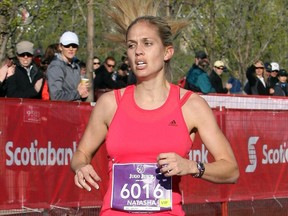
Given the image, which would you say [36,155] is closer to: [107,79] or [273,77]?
[107,79]

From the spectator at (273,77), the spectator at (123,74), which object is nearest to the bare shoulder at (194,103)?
the spectator at (123,74)

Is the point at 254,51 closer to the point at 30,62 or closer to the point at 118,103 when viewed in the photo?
the point at 30,62

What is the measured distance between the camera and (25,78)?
1084 centimetres

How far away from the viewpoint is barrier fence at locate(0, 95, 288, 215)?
962cm

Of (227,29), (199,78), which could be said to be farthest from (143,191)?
(227,29)

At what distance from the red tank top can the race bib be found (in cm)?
3

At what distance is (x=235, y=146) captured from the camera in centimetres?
1242

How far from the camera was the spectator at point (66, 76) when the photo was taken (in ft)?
35.2

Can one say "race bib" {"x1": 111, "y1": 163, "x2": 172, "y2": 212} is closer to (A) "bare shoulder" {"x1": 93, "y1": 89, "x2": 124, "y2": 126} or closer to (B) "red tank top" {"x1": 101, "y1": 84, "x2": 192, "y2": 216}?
(B) "red tank top" {"x1": 101, "y1": 84, "x2": 192, "y2": 216}

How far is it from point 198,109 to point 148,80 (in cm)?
34

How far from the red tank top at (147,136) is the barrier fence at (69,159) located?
13.4ft

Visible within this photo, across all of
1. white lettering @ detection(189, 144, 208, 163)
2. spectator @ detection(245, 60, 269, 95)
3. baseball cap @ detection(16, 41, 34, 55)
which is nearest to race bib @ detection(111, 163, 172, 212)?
baseball cap @ detection(16, 41, 34, 55)

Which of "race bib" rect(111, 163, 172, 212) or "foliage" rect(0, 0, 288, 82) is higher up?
"foliage" rect(0, 0, 288, 82)

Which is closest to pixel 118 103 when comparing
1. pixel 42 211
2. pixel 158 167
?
pixel 158 167
